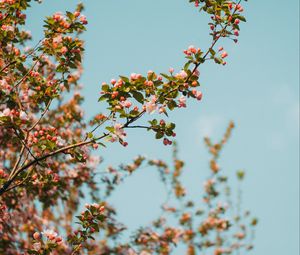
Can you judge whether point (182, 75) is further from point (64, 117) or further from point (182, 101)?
point (64, 117)

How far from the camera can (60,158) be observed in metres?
6.44

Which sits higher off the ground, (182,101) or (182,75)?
(182,75)

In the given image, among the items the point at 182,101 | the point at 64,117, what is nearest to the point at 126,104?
the point at 182,101

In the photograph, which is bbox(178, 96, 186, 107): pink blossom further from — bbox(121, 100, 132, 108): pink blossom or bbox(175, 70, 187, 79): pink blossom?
bbox(121, 100, 132, 108): pink blossom

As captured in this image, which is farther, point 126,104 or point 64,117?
point 64,117

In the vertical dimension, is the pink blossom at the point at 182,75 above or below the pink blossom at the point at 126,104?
above

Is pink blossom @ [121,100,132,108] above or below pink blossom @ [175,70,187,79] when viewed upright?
below

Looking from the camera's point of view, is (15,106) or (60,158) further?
(60,158)

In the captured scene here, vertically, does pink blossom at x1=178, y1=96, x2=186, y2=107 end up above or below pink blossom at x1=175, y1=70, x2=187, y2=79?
below

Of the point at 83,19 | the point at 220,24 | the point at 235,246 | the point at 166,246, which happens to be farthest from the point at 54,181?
the point at 235,246

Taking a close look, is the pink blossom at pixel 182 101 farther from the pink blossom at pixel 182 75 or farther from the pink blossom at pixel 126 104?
the pink blossom at pixel 126 104

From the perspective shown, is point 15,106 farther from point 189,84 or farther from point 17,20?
point 189,84

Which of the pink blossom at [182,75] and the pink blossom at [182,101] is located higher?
the pink blossom at [182,75]

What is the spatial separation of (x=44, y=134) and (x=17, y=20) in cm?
154
